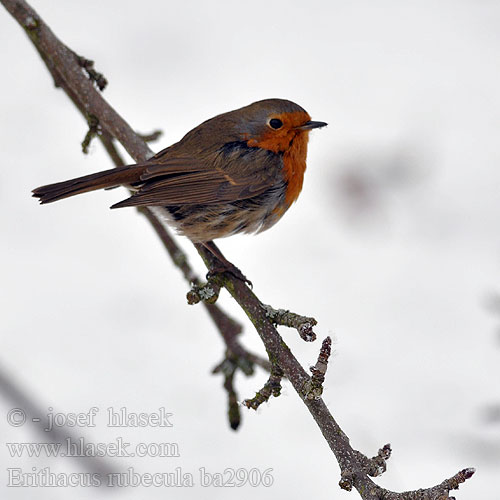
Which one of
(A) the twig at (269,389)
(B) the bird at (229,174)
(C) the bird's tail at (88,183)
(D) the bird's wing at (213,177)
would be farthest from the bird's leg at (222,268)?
(A) the twig at (269,389)

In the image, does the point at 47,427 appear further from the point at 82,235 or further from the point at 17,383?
the point at 82,235

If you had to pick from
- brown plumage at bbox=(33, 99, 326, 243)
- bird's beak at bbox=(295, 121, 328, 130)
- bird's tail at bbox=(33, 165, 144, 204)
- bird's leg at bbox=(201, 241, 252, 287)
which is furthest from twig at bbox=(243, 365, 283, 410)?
bird's beak at bbox=(295, 121, 328, 130)

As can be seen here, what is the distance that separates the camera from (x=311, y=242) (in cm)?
577

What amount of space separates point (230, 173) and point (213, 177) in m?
0.09

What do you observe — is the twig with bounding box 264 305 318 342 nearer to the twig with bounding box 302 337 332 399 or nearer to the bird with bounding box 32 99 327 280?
the twig with bounding box 302 337 332 399

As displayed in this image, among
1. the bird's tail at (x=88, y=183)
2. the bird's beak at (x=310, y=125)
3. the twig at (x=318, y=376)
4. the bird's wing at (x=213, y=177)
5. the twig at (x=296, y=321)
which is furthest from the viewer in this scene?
the bird's beak at (x=310, y=125)

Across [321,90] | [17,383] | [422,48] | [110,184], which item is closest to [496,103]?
[422,48]

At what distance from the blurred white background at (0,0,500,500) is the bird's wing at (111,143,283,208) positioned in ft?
3.44

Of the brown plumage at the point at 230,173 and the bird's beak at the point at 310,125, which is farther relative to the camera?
the bird's beak at the point at 310,125

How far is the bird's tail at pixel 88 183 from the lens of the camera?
359 cm

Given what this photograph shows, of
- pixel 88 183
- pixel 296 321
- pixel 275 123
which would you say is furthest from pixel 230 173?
pixel 296 321

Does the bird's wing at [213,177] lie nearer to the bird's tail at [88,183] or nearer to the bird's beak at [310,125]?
the bird's tail at [88,183]

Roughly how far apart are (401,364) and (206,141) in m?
1.95

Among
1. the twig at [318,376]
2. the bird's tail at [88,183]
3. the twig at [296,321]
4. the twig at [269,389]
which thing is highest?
the bird's tail at [88,183]
